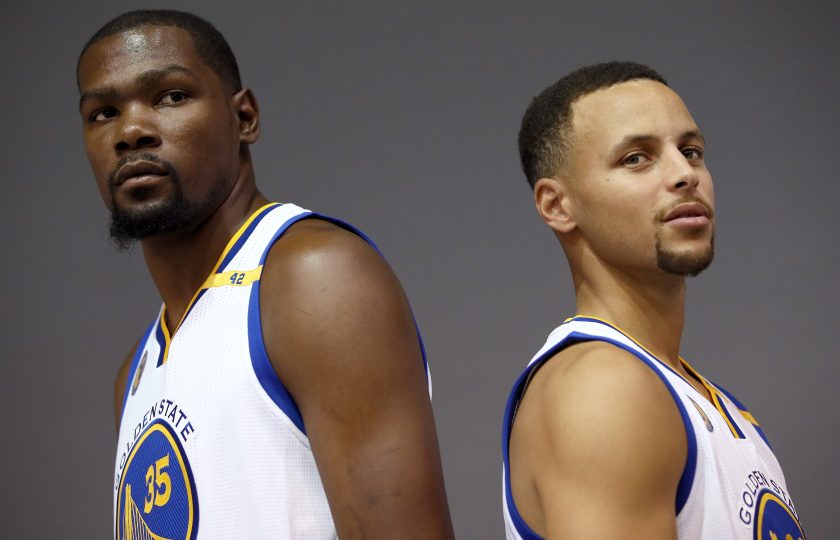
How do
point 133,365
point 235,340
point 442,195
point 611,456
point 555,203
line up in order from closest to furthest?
point 611,456
point 235,340
point 555,203
point 133,365
point 442,195

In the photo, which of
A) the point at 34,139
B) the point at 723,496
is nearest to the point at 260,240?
the point at 723,496

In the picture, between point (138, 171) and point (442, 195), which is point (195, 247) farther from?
point (442, 195)

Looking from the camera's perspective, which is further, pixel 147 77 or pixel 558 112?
pixel 558 112

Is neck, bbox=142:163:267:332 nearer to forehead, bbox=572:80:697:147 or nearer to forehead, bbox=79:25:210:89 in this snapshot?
forehead, bbox=79:25:210:89

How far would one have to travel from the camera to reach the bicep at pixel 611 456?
1159 mm

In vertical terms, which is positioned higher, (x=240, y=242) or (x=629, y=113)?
(x=629, y=113)

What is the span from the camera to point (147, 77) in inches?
60.6

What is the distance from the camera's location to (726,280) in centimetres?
347

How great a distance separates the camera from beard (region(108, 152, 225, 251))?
1.50 metres

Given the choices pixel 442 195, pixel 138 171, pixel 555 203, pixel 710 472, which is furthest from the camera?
pixel 442 195

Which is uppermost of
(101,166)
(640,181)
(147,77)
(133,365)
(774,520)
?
(147,77)

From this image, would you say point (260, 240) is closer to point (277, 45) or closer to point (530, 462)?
point (530, 462)

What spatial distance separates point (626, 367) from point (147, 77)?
0.83 meters

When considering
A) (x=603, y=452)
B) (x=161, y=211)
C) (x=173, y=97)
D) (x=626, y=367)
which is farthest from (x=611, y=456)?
(x=173, y=97)
